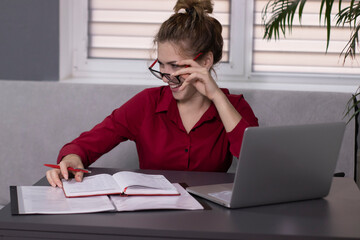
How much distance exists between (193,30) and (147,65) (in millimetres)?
942

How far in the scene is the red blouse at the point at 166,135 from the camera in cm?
203

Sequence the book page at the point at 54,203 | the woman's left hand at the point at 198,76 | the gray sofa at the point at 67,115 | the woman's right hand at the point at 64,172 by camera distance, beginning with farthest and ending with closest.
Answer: the gray sofa at the point at 67,115 < the woman's left hand at the point at 198,76 < the woman's right hand at the point at 64,172 < the book page at the point at 54,203

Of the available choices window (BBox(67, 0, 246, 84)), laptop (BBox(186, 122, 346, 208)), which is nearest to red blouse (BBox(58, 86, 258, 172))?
laptop (BBox(186, 122, 346, 208))

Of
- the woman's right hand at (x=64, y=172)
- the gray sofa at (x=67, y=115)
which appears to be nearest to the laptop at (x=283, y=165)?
the woman's right hand at (x=64, y=172)

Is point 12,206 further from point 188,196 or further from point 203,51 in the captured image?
point 203,51

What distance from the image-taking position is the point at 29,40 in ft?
9.29

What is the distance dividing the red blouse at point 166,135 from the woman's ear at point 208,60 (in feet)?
0.54

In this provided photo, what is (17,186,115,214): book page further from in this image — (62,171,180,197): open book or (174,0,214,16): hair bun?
(174,0,214,16): hair bun

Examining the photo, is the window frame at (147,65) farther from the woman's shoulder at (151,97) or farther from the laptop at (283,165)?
the laptop at (283,165)

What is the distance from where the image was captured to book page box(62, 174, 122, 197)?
1.42 metres

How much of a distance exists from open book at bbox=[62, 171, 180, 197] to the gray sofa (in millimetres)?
1051

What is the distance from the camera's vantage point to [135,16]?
3018mm

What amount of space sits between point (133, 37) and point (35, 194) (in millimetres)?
1759

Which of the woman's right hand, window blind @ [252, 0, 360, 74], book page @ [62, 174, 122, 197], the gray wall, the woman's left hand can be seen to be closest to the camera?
A: book page @ [62, 174, 122, 197]
